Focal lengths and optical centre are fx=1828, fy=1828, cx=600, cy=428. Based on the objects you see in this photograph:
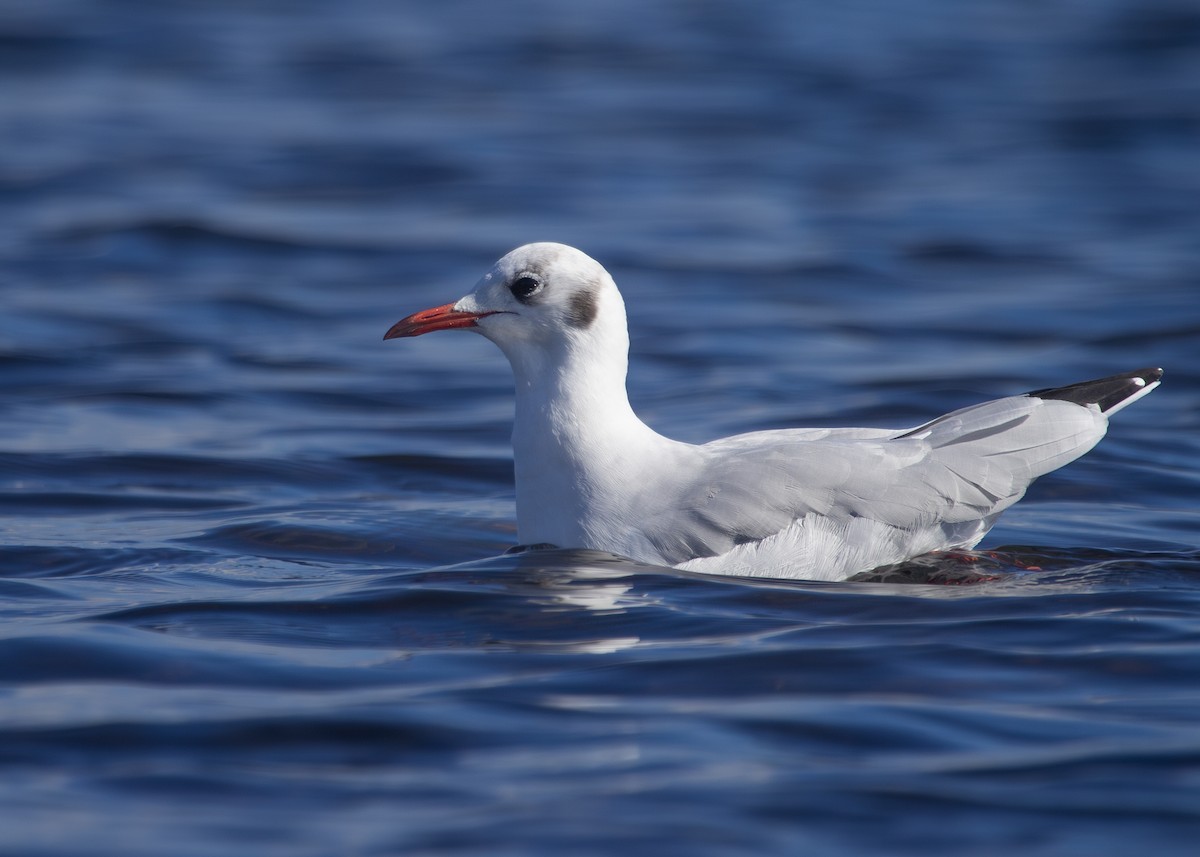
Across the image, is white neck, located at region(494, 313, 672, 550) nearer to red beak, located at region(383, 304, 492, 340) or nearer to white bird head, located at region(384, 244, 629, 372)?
white bird head, located at region(384, 244, 629, 372)

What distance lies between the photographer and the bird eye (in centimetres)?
684

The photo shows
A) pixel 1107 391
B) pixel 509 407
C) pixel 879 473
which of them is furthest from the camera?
pixel 509 407

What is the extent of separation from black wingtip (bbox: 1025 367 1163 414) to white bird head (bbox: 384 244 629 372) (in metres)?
1.78

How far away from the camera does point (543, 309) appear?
6871mm

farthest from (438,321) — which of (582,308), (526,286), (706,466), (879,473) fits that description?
(879,473)

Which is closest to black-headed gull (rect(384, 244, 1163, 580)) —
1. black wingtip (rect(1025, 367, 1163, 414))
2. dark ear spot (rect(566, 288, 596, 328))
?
dark ear spot (rect(566, 288, 596, 328))

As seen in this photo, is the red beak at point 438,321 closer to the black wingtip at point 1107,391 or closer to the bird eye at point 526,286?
the bird eye at point 526,286

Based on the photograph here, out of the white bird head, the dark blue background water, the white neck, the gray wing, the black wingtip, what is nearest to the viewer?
the dark blue background water

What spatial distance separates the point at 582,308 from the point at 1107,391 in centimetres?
222

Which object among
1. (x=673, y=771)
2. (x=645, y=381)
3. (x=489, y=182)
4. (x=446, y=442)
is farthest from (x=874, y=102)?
(x=673, y=771)

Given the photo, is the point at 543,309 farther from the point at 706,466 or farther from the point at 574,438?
the point at 706,466

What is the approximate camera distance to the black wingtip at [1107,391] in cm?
736

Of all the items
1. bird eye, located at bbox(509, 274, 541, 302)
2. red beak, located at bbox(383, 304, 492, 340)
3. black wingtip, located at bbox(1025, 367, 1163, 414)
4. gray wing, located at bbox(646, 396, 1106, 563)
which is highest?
bird eye, located at bbox(509, 274, 541, 302)

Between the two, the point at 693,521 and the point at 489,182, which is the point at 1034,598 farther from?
the point at 489,182
